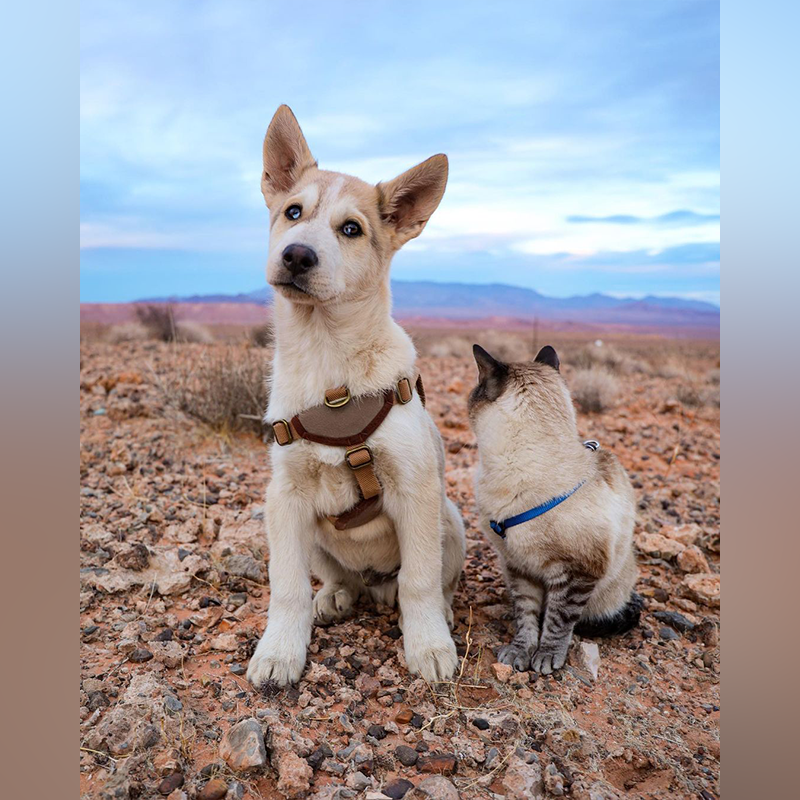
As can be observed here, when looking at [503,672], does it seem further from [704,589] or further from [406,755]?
[704,589]

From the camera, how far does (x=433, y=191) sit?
364cm

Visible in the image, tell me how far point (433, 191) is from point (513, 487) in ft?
5.42

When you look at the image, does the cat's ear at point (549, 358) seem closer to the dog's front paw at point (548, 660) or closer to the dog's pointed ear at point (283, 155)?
the dog's front paw at point (548, 660)

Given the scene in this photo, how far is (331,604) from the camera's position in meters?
4.10

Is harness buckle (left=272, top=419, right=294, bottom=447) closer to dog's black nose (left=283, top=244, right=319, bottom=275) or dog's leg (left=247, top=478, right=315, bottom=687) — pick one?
dog's leg (left=247, top=478, right=315, bottom=687)

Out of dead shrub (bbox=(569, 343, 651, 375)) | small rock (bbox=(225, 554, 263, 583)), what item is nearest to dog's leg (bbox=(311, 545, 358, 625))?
small rock (bbox=(225, 554, 263, 583))

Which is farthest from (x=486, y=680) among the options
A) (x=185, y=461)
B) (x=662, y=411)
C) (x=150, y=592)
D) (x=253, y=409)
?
(x=662, y=411)

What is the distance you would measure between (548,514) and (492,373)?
0.86 m

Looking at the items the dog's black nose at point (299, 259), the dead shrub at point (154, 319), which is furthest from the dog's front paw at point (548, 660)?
the dead shrub at point (154, 319)

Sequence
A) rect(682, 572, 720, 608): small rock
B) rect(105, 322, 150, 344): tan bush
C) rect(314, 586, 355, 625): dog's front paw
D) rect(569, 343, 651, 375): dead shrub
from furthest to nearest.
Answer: rect(569, 343, 651, 375): dead shrub
rect(105, 322, 150, 344): tan bush
rect(682, 572, 720, 608): small rock
rect(314, 586, 355, 625): dog's front paw

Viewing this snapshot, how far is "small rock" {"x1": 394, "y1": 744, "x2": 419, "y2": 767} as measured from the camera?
2920 millimetres

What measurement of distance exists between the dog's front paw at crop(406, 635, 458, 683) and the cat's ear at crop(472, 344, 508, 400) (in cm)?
138

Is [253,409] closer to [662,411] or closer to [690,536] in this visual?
[690,536]

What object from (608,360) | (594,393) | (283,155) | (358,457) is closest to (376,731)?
(358,457)
